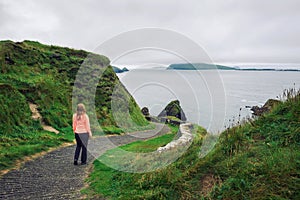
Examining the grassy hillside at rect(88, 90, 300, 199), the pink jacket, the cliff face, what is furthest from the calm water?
the pink jacket

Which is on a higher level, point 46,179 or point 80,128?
point 80,128

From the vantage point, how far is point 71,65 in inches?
947

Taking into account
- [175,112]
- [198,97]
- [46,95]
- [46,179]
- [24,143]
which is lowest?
[46,179]

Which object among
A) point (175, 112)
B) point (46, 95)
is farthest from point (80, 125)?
point (175, 112)

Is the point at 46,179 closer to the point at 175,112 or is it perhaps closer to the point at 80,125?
the point at 80,125

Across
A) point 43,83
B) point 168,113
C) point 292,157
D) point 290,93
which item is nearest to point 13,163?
point 292,157

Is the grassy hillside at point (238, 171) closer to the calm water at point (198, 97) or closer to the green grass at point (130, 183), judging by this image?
the green grass at point (130, 183)

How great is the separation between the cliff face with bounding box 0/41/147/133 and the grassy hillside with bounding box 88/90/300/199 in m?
8.92

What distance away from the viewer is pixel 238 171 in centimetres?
516

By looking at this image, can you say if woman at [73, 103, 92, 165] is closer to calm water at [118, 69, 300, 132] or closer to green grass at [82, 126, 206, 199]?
green grass at [82, 126, 206, 199]

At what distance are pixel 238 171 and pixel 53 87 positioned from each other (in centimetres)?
1685

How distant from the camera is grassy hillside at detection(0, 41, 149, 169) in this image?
12.6 metres

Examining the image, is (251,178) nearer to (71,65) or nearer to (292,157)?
(292,157)

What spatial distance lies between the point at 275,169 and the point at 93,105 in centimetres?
1877
